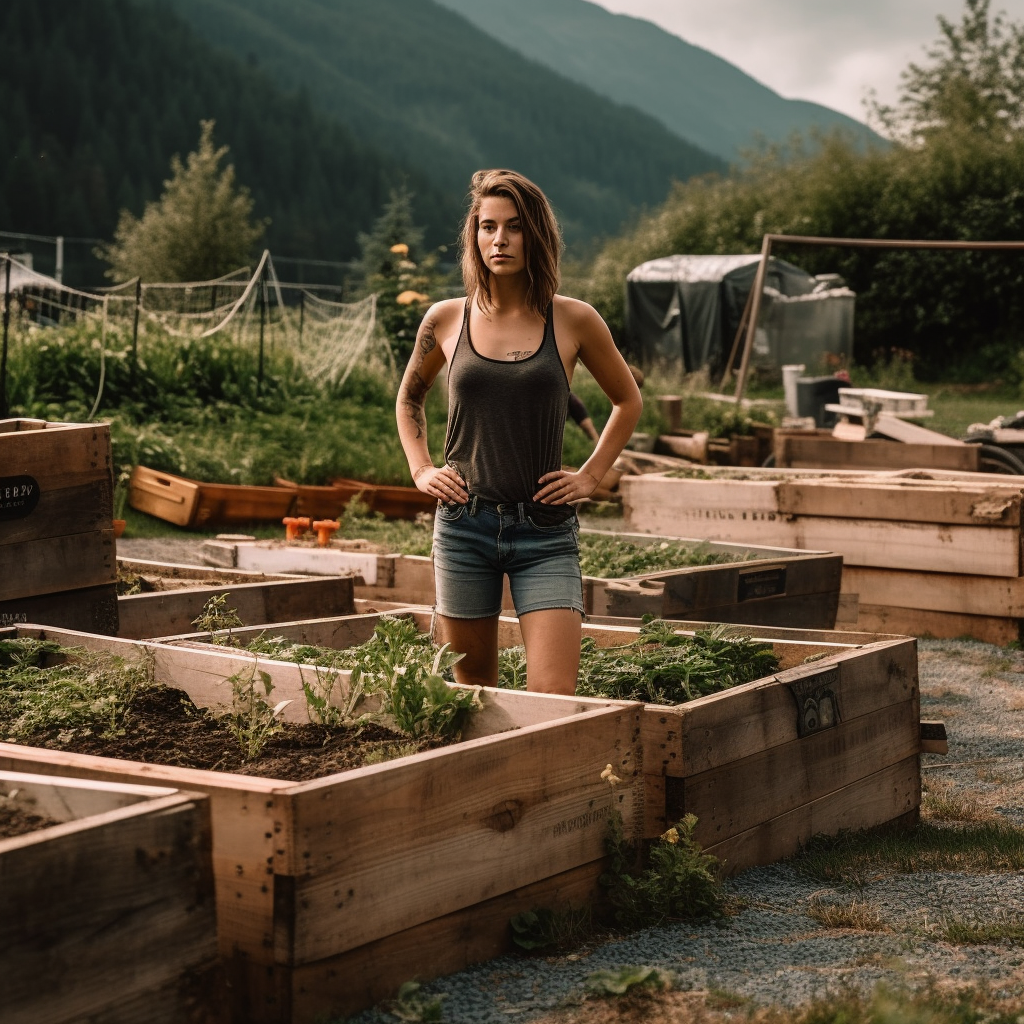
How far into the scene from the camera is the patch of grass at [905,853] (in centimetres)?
428

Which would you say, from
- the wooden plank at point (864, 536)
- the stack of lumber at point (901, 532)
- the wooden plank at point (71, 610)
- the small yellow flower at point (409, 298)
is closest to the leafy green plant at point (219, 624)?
the wooden plank at point (71, 610)

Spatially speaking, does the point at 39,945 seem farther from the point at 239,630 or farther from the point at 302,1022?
the point at 239,630

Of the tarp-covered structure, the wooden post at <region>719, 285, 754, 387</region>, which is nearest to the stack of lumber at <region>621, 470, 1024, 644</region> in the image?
the wooden post at <region>719, 285, 754, 387</region>

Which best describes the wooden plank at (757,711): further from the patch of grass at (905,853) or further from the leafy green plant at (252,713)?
the leafy green plant at (252,713)

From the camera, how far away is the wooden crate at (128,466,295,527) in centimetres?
1189

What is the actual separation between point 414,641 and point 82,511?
175 centimetres

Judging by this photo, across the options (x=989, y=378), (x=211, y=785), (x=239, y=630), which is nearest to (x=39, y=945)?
(x=211, y=785)

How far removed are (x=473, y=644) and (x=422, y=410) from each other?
751 millimetres

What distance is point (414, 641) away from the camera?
4.70 metres

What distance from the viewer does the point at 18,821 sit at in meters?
2.90

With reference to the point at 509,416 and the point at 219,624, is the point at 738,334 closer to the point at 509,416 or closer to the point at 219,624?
the point at 219,624

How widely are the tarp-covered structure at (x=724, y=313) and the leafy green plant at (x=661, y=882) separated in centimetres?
2362

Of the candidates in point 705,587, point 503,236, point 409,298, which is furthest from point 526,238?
point 409,298

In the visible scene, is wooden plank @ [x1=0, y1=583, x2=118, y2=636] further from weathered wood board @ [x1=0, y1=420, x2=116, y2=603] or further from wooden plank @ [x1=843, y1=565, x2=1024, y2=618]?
wooden plank @ [x1=843, y1=565, x2=1024, y2=618]
